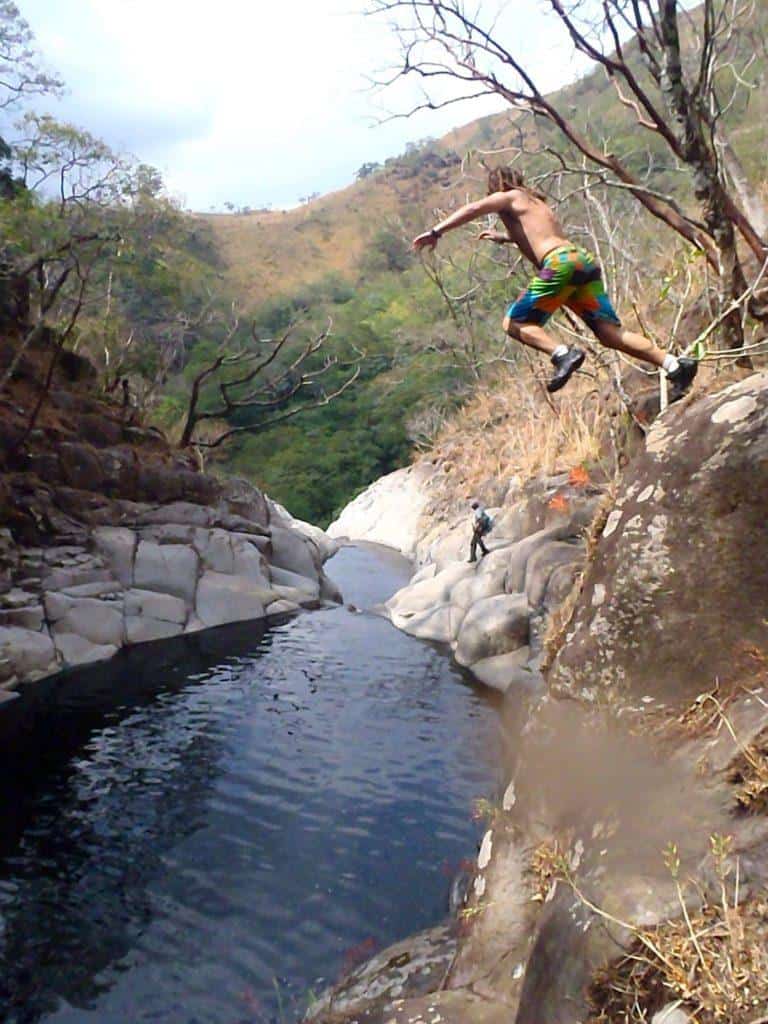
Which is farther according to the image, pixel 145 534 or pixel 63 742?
pixel 145 534

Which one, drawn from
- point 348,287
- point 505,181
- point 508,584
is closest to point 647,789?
point 505,181

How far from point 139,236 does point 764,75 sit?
11457mm

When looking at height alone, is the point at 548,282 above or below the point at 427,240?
below

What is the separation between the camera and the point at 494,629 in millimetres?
11555

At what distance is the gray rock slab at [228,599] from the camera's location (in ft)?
47.9

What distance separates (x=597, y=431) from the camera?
15578mm

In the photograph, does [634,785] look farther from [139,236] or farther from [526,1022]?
[139,236]

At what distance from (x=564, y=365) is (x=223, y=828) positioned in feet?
15.9

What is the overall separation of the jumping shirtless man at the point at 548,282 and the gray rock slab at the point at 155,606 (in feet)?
34.1

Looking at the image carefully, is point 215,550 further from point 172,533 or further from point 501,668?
point 501,668

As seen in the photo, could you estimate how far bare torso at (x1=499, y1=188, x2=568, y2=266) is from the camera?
14.8 ft

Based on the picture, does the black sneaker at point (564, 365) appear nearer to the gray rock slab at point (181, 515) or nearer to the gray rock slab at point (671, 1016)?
the gray rock slab at point (671, 1016)

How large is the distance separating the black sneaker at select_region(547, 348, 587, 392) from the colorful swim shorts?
0.91 feet

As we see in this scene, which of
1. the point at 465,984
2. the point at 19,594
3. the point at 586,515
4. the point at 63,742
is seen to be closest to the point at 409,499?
the point at 586,515
